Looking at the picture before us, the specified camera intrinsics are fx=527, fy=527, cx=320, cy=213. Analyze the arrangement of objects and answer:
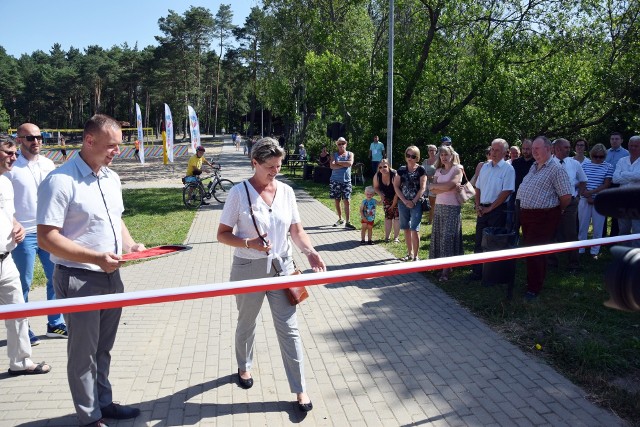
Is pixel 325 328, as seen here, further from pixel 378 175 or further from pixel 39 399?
pixel 378 175

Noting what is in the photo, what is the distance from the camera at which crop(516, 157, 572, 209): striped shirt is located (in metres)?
5.87

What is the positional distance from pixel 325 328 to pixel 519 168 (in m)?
4.39

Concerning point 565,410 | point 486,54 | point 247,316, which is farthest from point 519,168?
point 486,54

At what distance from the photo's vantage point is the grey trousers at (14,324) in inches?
158

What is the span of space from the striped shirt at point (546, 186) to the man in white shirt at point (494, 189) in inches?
19.5

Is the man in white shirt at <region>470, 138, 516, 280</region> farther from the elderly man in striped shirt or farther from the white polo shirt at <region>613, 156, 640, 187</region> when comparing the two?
the white polo shirt at <region>613, 156, 640, 187</region>

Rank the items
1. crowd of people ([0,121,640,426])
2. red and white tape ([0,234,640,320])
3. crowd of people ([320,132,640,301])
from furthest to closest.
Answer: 1. crowd of people ([320,132,640,301])
2. crowd of people ([0,121,640,426])
3. red and white tape ([0,234,640,320])

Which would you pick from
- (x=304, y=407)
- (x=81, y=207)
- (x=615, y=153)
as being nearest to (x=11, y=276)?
(x=81, y=207)

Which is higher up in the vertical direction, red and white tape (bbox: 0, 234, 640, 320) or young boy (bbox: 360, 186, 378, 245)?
red and white tape (bbox: 0, 234, 640, 320)

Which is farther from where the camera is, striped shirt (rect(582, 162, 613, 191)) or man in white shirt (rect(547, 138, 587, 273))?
striped shirt (rect(582, 162, 613, 191))

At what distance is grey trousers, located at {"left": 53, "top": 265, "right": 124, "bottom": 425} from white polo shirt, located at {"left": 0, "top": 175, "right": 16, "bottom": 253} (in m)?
1.06

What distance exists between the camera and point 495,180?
6.69 metres

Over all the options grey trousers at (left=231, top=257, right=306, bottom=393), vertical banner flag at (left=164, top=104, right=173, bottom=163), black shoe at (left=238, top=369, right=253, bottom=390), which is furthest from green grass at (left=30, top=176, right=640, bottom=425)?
vertical banner flag at (left=164, top=104, right=173, bottom=163)

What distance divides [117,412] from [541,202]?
4.81 meters
